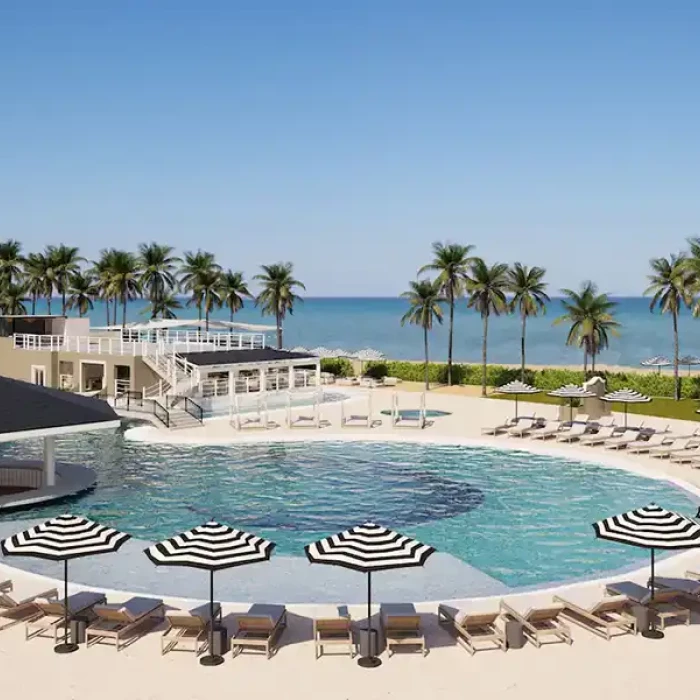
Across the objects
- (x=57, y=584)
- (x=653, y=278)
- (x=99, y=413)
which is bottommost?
(x=57, y=584)

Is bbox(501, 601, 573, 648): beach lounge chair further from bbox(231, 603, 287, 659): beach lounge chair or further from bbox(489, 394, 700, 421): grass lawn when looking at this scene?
bbox(489, 394, 700, 421): grass lawn

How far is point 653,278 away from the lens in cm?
5269

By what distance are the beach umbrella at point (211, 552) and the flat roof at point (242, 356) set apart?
3209 cm

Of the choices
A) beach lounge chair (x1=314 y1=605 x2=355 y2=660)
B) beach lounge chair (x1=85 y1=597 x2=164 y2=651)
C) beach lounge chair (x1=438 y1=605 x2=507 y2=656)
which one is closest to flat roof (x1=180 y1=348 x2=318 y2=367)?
beach lounge chair (x1=85 y1=597 x2=164 y2=651)

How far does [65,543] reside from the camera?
13836 millimetres

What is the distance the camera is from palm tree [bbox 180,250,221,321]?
240 ft

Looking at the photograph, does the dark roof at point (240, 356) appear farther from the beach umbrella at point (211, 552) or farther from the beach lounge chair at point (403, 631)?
the beach lounge chair at point (403, 631)

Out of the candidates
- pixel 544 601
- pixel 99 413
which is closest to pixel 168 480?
pixel 99 413

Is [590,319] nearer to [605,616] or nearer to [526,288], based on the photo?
[526,288]

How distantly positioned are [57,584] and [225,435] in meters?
19.8

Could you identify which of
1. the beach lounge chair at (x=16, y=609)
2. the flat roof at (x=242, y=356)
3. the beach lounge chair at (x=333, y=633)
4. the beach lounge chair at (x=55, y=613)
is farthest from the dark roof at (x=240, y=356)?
the beach lounge chair at (x=333, y=633)

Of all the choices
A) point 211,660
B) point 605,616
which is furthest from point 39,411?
point 605,616

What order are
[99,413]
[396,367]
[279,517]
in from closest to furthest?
1. [279,517]
2. [99,413]
3. [396,367]

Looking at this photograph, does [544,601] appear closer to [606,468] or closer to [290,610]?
[290,610]
